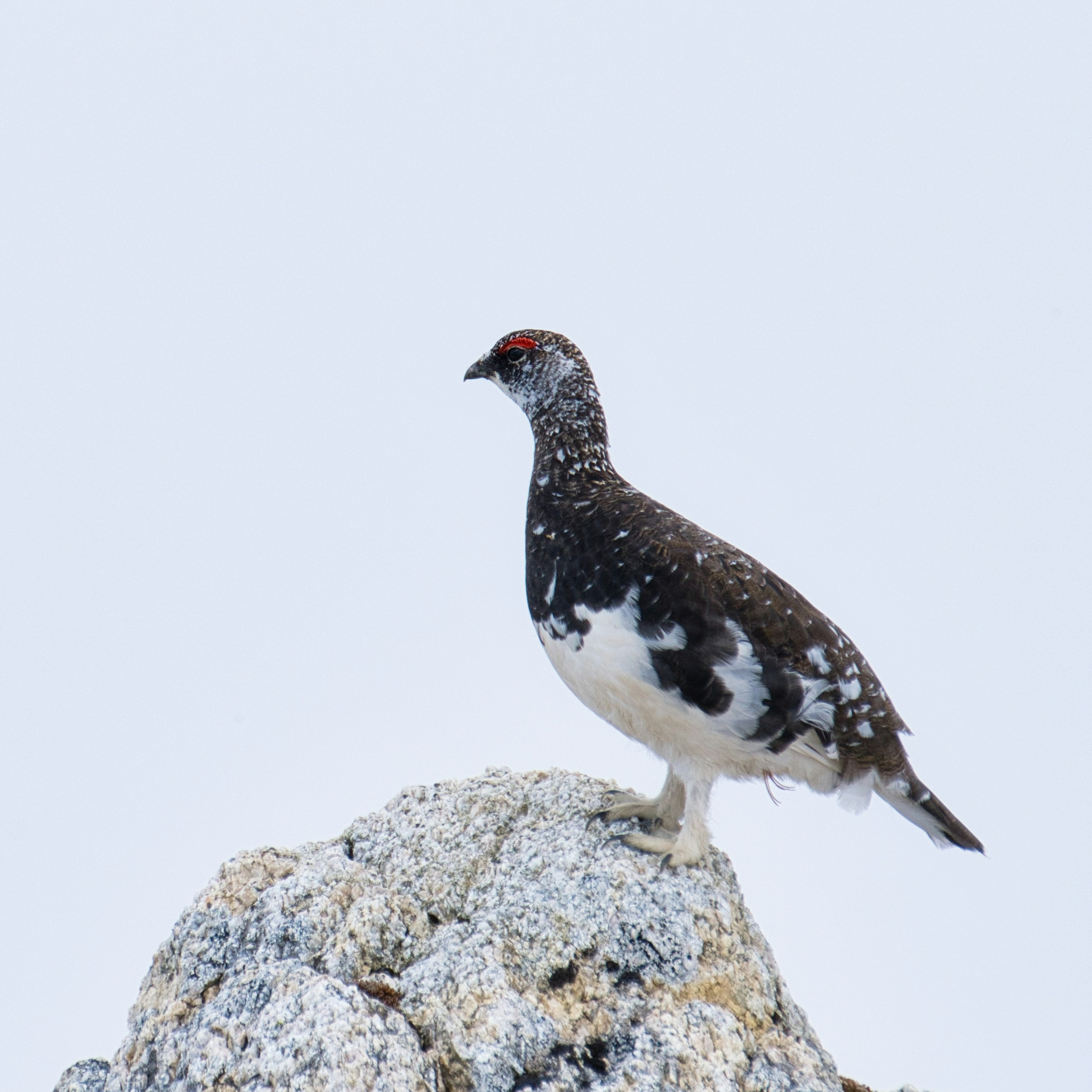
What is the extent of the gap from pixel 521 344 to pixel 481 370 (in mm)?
259

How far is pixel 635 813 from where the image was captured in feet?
16.0

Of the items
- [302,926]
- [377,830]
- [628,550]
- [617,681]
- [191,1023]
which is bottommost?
[191,1023]

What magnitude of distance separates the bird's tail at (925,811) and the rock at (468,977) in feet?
2.54

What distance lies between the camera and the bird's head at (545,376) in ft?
17.5

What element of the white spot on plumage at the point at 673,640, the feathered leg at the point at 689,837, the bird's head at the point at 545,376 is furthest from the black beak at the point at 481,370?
the feathered leg at the point at 689,837

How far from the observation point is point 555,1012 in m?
4.09

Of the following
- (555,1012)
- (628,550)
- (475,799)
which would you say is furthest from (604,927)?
(628,550)

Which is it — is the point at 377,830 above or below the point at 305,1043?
above

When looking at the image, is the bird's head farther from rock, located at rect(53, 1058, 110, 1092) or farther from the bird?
rock, located at rect(53, 1058, 110, 1092)

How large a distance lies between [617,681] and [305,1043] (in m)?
1.63

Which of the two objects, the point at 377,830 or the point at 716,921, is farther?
the point at 377,830

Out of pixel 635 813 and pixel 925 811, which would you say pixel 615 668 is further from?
pixel 925 811

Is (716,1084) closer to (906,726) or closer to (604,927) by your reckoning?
(604,927)

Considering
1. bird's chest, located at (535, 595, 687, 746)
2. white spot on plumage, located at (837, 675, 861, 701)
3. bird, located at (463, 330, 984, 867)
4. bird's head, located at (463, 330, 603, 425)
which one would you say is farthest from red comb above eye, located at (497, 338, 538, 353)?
white spot on plumage, located at (837, 675, 861, 701)
